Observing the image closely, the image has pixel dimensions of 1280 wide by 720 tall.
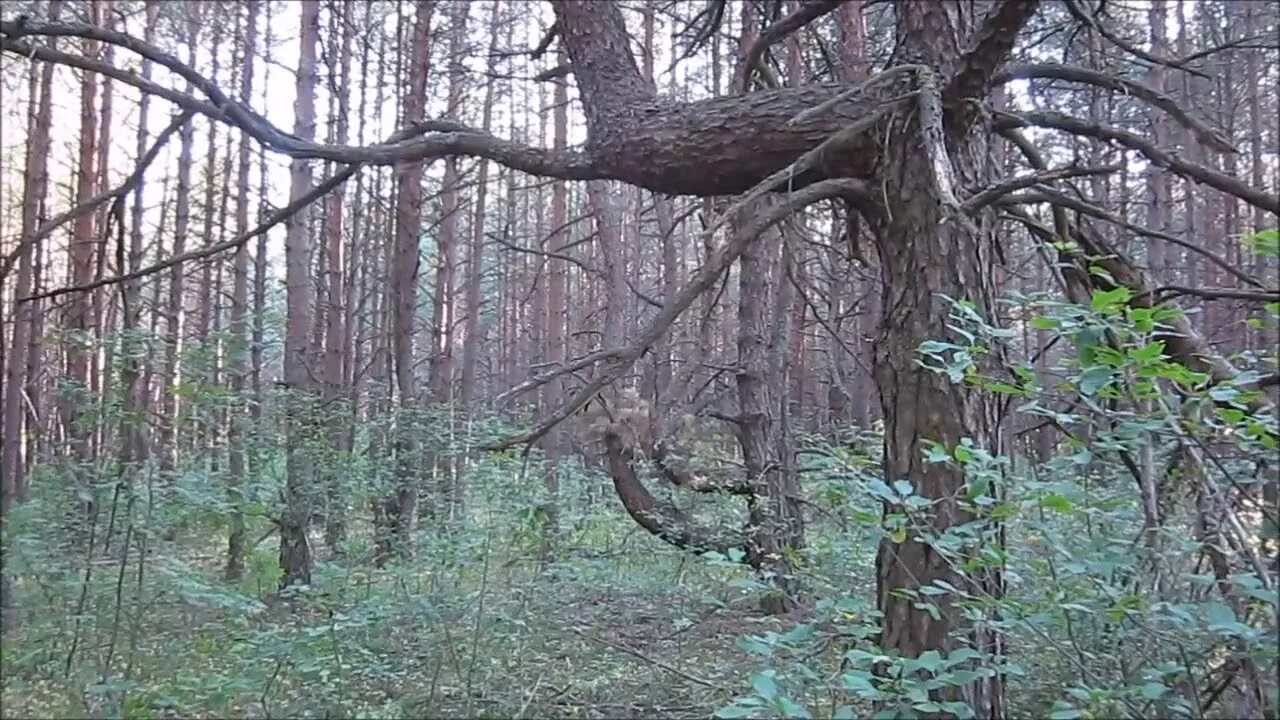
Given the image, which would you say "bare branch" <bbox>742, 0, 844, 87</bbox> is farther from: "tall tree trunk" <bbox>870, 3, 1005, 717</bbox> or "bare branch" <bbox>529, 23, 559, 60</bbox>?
"bare branch" <bbox>529, 23, 559, 60</bbox>

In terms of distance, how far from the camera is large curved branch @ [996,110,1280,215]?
325 centimetres

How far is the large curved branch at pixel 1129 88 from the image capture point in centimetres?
377

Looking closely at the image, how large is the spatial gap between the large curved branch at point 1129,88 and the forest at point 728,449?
2 centimetres

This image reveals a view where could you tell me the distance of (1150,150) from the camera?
138 inches

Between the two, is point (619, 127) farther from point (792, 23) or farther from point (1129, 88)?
point (1129, 88)

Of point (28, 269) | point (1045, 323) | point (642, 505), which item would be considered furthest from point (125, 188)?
point (28, 269)

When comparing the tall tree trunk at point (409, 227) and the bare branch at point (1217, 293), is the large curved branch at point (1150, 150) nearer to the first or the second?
the bare branch at point (1217, 293)

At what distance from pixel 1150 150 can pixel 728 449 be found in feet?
17.8

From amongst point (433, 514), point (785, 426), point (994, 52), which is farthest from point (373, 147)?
point (433, 514)

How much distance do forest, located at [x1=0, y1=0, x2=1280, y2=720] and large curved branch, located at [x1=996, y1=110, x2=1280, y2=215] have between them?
26mm

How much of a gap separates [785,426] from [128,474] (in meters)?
4.67

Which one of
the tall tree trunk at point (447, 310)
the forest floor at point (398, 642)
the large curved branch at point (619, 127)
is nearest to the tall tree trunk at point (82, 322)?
the forest floor at point (398, 642)

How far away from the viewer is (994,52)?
327 cm

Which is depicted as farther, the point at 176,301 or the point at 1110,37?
the point at 176,301
